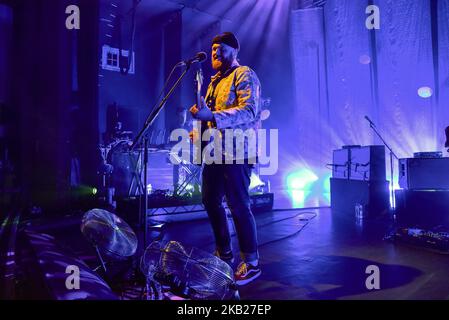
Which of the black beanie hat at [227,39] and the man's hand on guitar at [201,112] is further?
the black beanie hat at [227,39]

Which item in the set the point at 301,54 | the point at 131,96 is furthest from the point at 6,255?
the point at 301,54

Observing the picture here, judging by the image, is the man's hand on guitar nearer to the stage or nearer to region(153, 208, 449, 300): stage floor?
the stage

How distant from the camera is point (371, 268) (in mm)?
2480

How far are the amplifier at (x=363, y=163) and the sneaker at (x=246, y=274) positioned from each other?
3659mm

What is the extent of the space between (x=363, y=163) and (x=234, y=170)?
3919 mm

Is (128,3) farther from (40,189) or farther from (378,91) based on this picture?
(378,91)

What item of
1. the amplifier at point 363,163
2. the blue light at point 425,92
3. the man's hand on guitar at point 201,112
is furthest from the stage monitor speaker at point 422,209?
the man's hand on guitar at point 201,112

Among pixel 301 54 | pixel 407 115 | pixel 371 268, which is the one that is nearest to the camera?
pixel 371 268

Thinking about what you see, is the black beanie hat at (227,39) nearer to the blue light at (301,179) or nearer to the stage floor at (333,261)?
the stage floor at (333,261)

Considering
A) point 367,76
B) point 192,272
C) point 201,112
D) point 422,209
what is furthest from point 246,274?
point 367,76

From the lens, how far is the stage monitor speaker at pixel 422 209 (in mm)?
4211

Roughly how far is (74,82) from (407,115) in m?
8.03

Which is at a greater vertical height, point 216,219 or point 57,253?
point 216,219

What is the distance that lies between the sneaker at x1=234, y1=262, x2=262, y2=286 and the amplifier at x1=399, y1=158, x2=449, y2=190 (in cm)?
354
